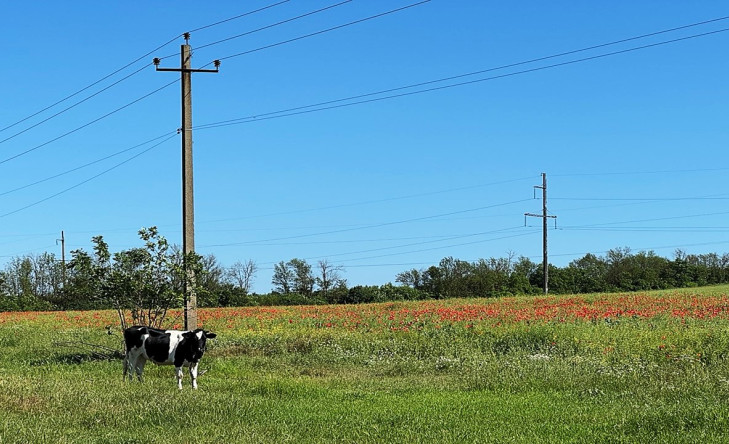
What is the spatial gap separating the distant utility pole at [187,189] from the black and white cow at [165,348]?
4.93m

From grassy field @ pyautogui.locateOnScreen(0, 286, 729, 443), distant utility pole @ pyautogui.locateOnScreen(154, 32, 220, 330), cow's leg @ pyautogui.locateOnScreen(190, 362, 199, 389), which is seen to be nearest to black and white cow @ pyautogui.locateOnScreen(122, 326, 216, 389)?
cow's leg @ pyautogui.locateOnScreen(190, 362, 199, 389)

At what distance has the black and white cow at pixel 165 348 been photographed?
16594 mm

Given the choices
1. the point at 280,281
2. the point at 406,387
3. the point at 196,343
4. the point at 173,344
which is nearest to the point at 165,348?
the point at 173,344

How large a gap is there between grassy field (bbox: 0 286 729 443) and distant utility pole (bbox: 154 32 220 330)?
1.82 metres

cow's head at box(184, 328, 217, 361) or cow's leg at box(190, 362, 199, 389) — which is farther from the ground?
cow's head at box(184, 328, 217, 361)

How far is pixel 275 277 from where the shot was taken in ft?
336

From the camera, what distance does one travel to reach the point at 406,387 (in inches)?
623

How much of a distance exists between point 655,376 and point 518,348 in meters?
6.31

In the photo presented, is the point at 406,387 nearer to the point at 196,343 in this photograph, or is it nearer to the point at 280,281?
the point at 196,343

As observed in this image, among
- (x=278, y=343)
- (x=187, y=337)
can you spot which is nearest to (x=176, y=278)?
(x=278, y=343)

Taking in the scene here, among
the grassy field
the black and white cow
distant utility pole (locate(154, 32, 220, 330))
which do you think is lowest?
the grassy field

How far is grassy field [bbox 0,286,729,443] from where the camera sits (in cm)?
1105

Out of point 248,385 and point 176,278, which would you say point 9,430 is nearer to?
point 248,385

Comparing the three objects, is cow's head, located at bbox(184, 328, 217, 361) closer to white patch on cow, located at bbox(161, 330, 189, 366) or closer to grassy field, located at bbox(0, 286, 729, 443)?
white patch on cow, located at bbox(161, 330, 189, 366)
